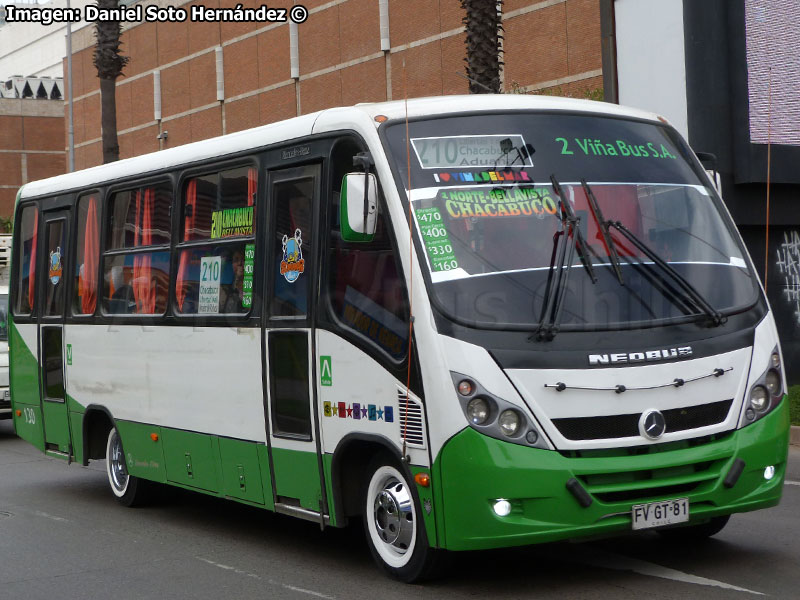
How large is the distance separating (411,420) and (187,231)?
346cm

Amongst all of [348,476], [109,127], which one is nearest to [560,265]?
[348,476]

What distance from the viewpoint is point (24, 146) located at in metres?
83.4

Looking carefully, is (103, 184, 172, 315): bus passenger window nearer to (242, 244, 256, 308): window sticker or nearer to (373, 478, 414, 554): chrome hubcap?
(242, 244, 256, 308): window sticker

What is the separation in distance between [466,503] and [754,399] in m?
1.76

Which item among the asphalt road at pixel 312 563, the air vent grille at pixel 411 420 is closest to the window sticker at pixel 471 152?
the air vent grille at pixel 411 420

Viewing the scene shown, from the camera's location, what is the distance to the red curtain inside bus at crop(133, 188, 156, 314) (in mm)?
10305

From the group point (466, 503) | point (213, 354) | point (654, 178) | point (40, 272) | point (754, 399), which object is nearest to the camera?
point (466, 503)

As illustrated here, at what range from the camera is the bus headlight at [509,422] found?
6520 millimetres

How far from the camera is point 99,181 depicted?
11383 millimetres

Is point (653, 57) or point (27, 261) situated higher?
point (653, 57)

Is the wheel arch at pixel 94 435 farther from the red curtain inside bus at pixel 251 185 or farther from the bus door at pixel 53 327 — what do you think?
the red curtain inside bus at pixel 251 185

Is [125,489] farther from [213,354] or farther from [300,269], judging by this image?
[300,269]

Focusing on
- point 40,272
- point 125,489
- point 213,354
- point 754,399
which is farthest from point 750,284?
point 40,272

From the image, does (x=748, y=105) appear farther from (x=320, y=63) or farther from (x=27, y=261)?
(x=320, y=63)
